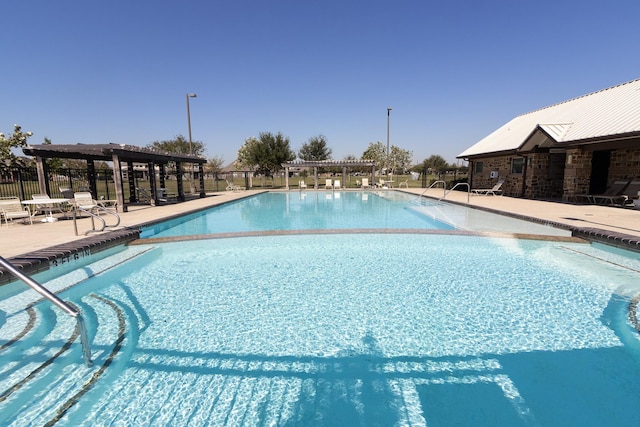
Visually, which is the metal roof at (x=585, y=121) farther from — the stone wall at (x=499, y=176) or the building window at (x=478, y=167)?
the building window at (x=478, y=167)

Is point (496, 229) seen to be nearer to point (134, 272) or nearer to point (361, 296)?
point (361, 296)

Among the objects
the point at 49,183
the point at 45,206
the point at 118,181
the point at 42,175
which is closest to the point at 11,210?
the point at 45,206

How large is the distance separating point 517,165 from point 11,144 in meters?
34.1

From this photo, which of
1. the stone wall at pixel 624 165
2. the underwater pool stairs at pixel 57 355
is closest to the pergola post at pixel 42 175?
the underwater pool stairs at pixel 57 355

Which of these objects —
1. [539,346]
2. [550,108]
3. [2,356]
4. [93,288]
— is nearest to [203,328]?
[2,356]

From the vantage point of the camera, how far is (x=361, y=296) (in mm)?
5016

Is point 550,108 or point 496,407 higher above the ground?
point 550,108

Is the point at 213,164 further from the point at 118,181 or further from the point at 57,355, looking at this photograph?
the point at 57,355

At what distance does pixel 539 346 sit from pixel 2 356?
234 inches

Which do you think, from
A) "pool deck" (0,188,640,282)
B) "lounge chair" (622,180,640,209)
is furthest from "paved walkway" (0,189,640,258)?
"lounge chair" (622,180,640,209)

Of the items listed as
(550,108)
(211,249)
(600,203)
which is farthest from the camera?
(550,108)

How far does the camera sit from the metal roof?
40.1 feet

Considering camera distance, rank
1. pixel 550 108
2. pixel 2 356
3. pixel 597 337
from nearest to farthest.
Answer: pixel 2 356 → pixel 597 337 → pixel 550 108

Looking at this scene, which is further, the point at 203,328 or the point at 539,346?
the point at 203,328
